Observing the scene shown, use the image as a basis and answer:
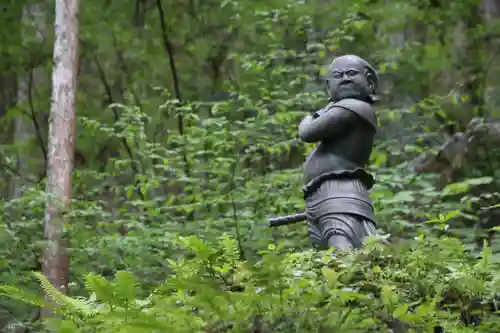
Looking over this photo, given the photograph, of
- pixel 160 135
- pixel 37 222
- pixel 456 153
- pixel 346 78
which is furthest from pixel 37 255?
pixel 456 153

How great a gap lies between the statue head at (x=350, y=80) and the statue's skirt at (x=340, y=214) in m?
0.70

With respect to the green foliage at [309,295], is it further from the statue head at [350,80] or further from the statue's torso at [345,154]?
the statue head at [350,80]

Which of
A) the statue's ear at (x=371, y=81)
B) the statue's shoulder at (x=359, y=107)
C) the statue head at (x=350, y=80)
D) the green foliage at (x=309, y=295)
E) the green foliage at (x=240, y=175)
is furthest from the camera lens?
the statue's ear at (x=371, y=81)

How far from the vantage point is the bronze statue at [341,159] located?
5.46 m

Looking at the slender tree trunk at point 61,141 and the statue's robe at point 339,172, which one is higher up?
the slender tree trunk at point 61,141

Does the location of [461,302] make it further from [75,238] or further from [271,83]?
[271,83]

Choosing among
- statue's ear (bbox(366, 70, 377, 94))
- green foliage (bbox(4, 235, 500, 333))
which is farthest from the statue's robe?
green foliage (bbox(4, 235, 500, 333))

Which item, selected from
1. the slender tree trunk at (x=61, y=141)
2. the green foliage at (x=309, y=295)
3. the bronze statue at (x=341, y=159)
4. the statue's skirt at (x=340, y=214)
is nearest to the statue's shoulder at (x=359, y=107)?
the bronze statue at (x=341, y=159)

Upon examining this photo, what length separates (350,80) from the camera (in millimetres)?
5727

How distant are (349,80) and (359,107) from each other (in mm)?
270

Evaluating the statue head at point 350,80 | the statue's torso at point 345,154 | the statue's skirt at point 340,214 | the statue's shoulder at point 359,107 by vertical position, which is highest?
the statue head at point 350,80

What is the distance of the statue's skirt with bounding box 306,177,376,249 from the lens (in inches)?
210

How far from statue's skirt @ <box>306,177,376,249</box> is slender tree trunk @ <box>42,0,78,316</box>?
482cm

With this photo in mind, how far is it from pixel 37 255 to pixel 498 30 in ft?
31.5
